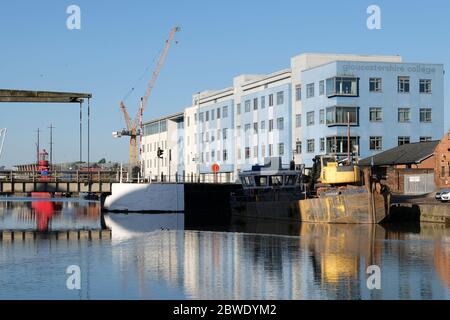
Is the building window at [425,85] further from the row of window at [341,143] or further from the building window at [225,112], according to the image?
the building window at [225,112]

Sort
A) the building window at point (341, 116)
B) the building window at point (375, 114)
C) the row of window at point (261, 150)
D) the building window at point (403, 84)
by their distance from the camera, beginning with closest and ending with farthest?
the building window at point (341, 116)
the building window at point (375, 114)
the building window at point (403, 84)
the row of window at point (261, 150)

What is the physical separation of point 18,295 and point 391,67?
80178 millimetres

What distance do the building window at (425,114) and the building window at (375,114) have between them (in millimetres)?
5734

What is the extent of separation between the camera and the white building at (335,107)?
99750 mm

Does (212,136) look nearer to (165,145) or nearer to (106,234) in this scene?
(165,145)

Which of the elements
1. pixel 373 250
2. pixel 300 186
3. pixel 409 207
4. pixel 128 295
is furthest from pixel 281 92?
pixel 128 295

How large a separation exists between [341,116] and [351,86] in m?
4.03

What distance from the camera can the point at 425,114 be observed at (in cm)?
10344

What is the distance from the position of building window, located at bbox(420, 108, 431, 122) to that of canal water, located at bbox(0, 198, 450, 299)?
44.6 m

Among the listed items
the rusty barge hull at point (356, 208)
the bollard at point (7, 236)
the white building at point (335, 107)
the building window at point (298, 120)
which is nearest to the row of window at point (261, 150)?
the white building at point (335, 107)

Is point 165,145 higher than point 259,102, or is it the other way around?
point 259,102

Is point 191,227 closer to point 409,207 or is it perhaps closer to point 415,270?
point 409,207

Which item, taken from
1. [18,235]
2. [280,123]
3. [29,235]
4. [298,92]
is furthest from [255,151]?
[18,235]

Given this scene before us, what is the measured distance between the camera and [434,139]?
341 ft
